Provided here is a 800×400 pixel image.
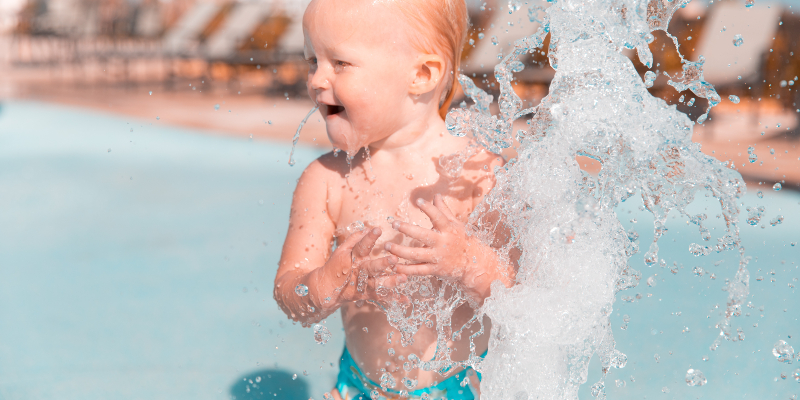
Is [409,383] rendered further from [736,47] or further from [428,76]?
[736,47]

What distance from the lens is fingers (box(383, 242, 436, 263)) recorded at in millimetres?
1195

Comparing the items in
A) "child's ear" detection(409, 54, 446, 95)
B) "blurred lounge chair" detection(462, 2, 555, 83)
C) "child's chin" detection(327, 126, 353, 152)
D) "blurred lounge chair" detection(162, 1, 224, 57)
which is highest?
"child's ear" detection(409, 54, 446, 95)

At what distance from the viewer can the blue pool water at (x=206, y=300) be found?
2.88 m

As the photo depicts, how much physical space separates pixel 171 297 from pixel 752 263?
312 centimetres

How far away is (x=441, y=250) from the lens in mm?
1236

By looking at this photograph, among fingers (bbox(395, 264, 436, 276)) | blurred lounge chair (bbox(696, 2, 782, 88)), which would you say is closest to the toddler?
fingers (bbox(395, 264, 436, 276))

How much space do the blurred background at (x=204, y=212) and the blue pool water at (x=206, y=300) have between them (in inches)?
0.5

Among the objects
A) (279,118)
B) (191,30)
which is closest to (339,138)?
(279,118)

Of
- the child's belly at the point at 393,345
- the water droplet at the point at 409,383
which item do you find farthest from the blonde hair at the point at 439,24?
the water droplet at the point at 409,383

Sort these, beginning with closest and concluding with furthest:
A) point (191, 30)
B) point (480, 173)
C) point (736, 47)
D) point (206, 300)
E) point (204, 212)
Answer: point (480, 173), point (206, 300), point (204, 212), point (736, 47), point (191, 30)

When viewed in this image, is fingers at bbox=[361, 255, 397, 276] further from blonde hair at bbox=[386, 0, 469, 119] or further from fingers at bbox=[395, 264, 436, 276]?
blonde hair at bbox=[386, 0, 469, 119]

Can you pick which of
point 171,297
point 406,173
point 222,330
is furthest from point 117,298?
point 406,173

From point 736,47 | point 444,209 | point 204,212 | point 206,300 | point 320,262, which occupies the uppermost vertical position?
point 444,209

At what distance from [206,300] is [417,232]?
9.32 feet
